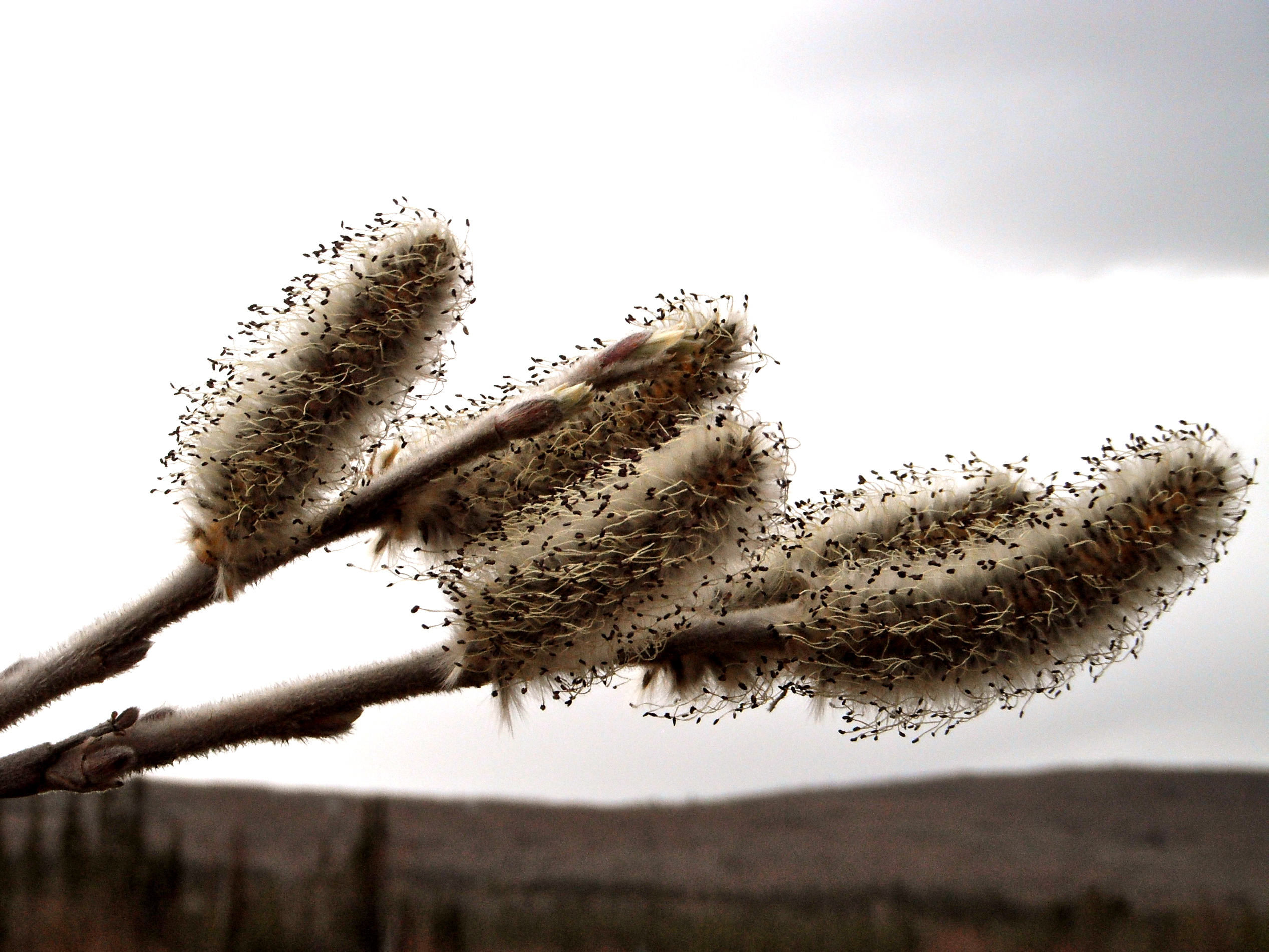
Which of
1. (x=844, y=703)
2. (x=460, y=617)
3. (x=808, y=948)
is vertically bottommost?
(x=808, y=948)

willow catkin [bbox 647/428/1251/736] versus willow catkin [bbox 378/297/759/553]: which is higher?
willow catkin [bbox 378/297/759/553]

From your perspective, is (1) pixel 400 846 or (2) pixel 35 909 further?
(1) pixel 400 846

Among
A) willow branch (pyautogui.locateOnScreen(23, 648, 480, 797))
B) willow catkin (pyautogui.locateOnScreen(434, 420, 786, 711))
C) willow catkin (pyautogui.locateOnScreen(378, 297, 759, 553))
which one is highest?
willow catkin (pyautogui.locateOnScreen(378, 297, 759, 553))

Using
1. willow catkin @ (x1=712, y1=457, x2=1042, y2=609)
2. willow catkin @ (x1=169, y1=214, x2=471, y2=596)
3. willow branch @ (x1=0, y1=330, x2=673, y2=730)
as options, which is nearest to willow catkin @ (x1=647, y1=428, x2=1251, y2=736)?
willow catkin @ (x1=712, y1=457, x2=1042, y2=609)

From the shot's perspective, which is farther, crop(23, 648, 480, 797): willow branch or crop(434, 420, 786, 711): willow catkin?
crop(23, 648, 480, 797): willow branch

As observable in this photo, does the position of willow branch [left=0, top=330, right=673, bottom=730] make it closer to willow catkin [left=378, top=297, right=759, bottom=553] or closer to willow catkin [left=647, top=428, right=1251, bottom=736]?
willow catkin [left=378, top=297, right=759, bottom=553]

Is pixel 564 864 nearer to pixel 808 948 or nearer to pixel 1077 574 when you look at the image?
pixel 808 948

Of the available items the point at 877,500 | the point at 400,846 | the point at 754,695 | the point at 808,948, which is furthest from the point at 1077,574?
the point at 400,846
